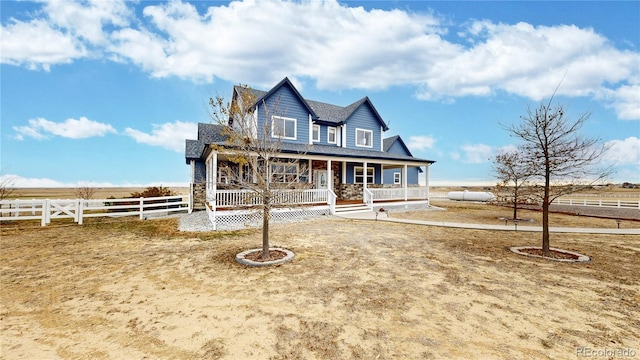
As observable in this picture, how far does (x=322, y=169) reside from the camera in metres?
19.2

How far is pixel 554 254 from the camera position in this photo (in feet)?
25.5

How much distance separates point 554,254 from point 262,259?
8627 mm

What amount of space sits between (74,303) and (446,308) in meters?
6.69

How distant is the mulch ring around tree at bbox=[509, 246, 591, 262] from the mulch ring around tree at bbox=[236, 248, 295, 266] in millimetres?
7031

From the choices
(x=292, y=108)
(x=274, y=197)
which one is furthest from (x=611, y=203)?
(x=274, y=197)

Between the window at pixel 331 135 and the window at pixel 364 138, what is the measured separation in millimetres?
2081

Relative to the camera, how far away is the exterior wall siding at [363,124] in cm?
2120

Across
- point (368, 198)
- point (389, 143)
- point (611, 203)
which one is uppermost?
point (389, 143)

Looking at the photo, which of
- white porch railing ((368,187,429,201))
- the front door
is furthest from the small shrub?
white porch railing ((368,187,429,201))

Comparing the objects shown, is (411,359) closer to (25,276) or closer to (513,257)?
(513,257)

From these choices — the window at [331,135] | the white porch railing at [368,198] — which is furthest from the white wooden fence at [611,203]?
the window at [331,135]

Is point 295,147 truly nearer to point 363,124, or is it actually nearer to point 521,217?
point 363,124

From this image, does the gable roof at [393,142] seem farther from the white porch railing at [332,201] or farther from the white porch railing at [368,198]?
the white porch railing at [332,201]

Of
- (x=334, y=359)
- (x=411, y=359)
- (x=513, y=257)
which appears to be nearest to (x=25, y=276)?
(x=334, y=359)
